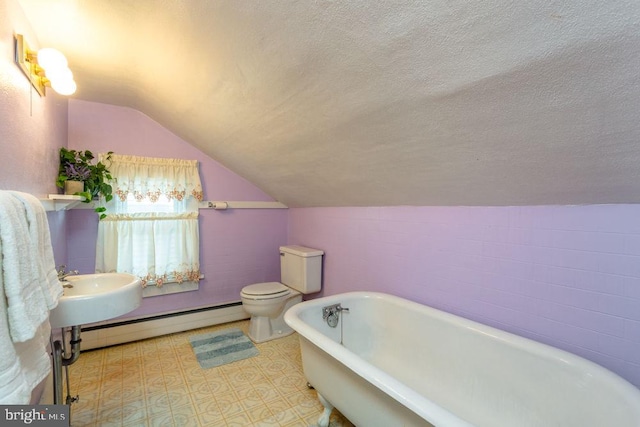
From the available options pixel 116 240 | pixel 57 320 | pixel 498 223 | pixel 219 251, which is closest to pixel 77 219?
pixel 116 240

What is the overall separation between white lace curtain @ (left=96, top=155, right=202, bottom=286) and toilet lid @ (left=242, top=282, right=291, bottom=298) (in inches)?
22.1

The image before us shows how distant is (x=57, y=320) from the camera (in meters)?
1.30

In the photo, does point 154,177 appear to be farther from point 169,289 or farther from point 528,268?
point 528,268

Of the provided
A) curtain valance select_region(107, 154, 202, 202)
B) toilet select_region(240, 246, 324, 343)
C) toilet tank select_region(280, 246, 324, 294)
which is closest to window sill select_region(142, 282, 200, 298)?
toilet select_region(240, 246, 324, 343)

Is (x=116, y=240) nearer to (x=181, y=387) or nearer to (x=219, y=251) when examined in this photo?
(x=219, y=251)

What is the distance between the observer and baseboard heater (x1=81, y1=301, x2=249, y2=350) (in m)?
2.48

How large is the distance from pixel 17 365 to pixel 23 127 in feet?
3.72

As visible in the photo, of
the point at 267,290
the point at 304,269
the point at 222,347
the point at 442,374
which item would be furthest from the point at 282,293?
the point at 442,374

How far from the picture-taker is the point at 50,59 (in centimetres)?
137

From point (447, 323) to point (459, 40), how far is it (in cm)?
143

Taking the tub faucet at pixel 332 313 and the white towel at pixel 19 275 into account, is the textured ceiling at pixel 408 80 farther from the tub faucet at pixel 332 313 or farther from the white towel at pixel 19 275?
the white towel at pixel 19 275

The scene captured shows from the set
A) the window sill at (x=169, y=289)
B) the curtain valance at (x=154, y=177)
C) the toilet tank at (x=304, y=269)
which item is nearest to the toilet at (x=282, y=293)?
the toilet tank at (x=304, y=269)

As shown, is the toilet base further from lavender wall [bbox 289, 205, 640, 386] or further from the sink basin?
the sink basin

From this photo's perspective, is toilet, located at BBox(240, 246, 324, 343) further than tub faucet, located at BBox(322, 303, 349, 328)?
Yes
